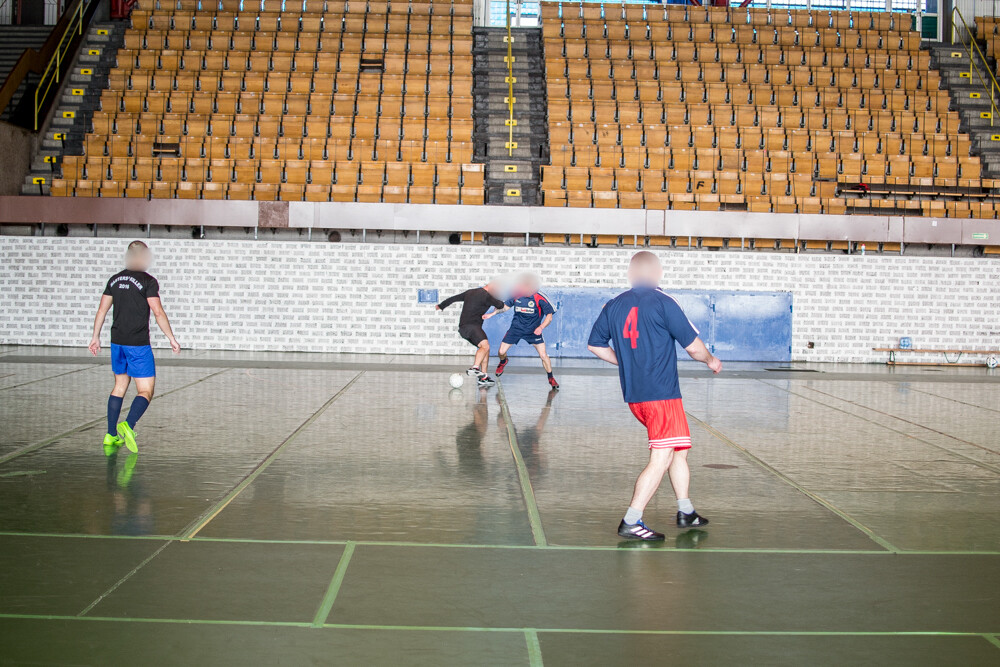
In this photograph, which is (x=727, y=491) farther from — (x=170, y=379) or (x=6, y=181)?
(x=6, y=181)

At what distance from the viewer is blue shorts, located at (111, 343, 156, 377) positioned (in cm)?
866

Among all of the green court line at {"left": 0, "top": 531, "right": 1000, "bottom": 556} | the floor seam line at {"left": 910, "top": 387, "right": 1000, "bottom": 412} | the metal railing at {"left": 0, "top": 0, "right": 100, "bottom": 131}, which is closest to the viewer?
the green court line at {"left": 0, "top": 531, "right": 1000, "bottom": 556}

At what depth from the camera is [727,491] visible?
23.8 ft

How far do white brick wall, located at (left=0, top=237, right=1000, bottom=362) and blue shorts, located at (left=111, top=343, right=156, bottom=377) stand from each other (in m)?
11.8

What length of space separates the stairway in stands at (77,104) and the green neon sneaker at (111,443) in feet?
49.0

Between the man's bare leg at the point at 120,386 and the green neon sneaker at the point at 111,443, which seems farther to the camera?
the man's bare leg at the point at 120,386

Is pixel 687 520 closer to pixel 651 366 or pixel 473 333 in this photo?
pixel 651 366

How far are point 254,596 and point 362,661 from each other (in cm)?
99

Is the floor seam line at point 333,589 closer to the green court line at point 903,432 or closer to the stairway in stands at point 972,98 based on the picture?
the green court line at point 903,432

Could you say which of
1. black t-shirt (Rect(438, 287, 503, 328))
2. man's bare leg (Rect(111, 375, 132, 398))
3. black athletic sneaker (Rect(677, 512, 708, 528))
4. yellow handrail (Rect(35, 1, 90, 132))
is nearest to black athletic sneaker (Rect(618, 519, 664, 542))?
black athletic sneaker (Rect(677, 512, 708, 528))

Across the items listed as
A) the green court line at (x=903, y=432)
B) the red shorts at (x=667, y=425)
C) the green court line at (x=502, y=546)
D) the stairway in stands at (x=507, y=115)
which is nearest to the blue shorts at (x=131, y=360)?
the green court line at (x=502, y=546)

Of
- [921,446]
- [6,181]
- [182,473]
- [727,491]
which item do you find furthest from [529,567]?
[6,181]

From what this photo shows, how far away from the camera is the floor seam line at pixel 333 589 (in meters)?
4.32

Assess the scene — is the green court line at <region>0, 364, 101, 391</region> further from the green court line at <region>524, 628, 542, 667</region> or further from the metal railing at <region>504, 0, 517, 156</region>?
the metal railing at <region>504, 0, 517, 156</region>
